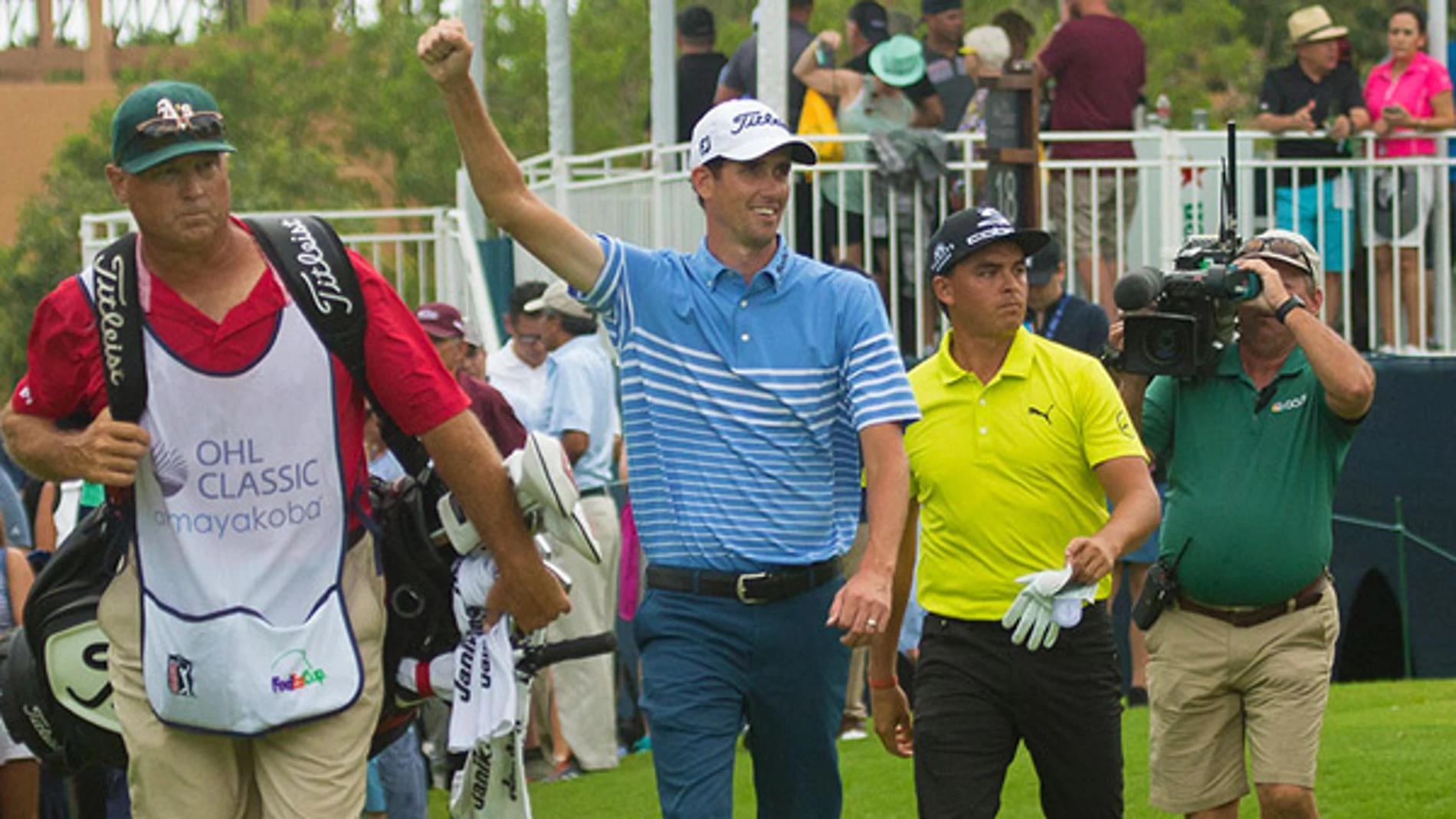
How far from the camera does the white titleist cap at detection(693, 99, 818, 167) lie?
22.6 ft

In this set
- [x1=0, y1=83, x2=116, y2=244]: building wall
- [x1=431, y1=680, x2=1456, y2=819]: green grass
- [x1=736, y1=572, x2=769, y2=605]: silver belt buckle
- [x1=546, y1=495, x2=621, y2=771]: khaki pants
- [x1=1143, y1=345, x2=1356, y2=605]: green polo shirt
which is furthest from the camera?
[x1=0, y1=83, x2=116, y2=244]: building wall

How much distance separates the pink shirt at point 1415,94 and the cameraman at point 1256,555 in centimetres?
737

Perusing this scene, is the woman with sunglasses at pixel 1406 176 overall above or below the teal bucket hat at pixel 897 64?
below

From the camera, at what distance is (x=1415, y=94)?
15.3m

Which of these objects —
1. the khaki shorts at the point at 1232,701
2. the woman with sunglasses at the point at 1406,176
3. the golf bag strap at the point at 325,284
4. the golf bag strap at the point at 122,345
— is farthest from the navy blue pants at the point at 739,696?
the woman with sunglasses at the point at 1406,176

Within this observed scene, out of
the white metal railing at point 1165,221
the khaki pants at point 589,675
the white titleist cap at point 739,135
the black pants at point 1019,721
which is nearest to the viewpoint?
the white titleist cap at point 739,135

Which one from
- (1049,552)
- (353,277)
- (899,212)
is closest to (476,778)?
(353,277)

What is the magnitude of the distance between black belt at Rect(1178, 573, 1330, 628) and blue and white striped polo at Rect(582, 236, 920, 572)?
1461mm

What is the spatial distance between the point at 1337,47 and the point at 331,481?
34.3 ft

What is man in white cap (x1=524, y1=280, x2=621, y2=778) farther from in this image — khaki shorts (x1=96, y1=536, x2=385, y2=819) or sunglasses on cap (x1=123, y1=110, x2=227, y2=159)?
sunglasses on cap (x1=123, y1=110, x2=227, y2=159)

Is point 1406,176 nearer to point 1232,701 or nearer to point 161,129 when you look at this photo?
point 1232,701

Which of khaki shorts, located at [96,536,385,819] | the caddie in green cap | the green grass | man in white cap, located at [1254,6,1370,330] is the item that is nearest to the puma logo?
the caddie in green cap

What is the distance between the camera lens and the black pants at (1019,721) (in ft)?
23.9

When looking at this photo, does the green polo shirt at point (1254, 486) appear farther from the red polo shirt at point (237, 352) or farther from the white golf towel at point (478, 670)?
the red polo shirt at point (237, 352)
